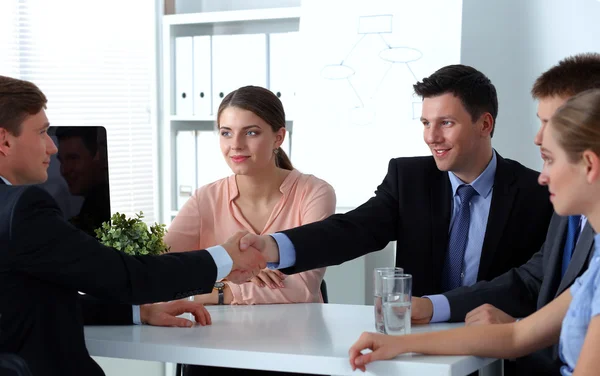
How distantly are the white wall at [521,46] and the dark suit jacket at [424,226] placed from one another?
1309 mm

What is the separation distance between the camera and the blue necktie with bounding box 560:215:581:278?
2.12 meters

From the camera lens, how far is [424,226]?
2613 millimetres

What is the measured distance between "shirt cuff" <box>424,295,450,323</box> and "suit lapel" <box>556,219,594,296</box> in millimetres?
292

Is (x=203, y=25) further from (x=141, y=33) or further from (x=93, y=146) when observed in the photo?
(x=93, y=146)

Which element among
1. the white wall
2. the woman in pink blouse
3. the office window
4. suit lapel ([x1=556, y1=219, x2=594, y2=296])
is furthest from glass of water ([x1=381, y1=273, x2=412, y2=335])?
the office window

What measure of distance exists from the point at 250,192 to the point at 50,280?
117 centimetres

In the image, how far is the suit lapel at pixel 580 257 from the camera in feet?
6.31

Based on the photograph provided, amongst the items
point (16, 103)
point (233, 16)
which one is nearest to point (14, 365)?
point (16, 103)

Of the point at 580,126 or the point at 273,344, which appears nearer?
the point at 580,126

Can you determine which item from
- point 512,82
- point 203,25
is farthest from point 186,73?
point 512,82

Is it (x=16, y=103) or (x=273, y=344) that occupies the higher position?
(x=16, y=103)

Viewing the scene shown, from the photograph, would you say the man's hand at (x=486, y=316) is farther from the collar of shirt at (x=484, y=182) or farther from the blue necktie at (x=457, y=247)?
the collar of shirt at (x=484, y=182)

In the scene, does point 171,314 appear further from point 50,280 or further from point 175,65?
point 175,65

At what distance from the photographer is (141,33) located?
4691 millimetres
